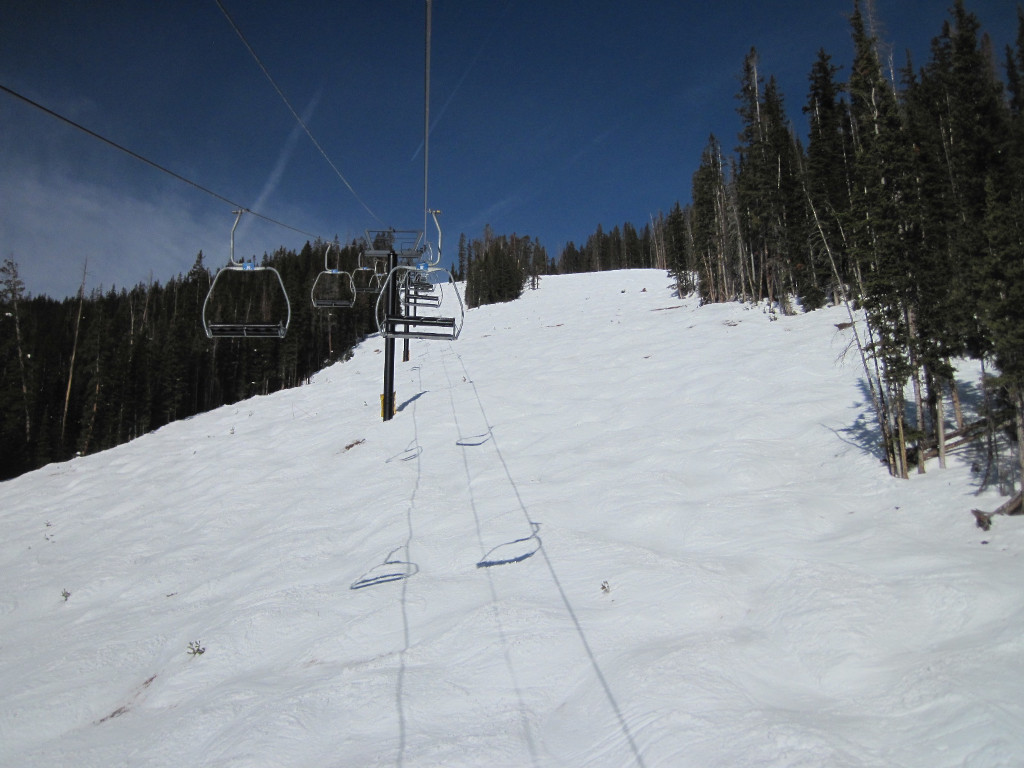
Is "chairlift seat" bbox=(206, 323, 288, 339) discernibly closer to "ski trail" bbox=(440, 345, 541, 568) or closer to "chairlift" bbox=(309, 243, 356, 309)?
"chairlift" bbox=(309, 243, 356, 309)

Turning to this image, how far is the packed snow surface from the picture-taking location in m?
4.33

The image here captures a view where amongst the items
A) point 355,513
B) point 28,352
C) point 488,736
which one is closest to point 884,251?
point 488,736

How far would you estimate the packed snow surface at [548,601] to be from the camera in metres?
4.33

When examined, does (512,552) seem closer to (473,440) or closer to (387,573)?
(387,573)

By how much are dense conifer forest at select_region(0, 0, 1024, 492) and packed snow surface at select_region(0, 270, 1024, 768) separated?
78.3 inches

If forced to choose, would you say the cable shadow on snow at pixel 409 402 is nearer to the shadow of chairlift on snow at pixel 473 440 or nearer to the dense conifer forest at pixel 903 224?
the shadow of chairlift on snow at pixel 473 440

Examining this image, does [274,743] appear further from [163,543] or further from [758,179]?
[758,179]

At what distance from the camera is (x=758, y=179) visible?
28250 millimetres

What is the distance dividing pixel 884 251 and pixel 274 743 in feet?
40.2

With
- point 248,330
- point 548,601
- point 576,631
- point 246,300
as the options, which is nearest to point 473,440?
point 248,330

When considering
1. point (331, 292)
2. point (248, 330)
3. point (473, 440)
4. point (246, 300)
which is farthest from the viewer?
point (246, 300)

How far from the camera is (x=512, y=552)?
8.24m

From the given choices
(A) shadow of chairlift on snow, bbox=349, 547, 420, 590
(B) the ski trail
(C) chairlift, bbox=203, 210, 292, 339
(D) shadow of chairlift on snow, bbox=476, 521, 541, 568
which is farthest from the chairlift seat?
(C) chairlift, bbox=203, 210, 292, 339

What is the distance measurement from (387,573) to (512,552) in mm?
2085
